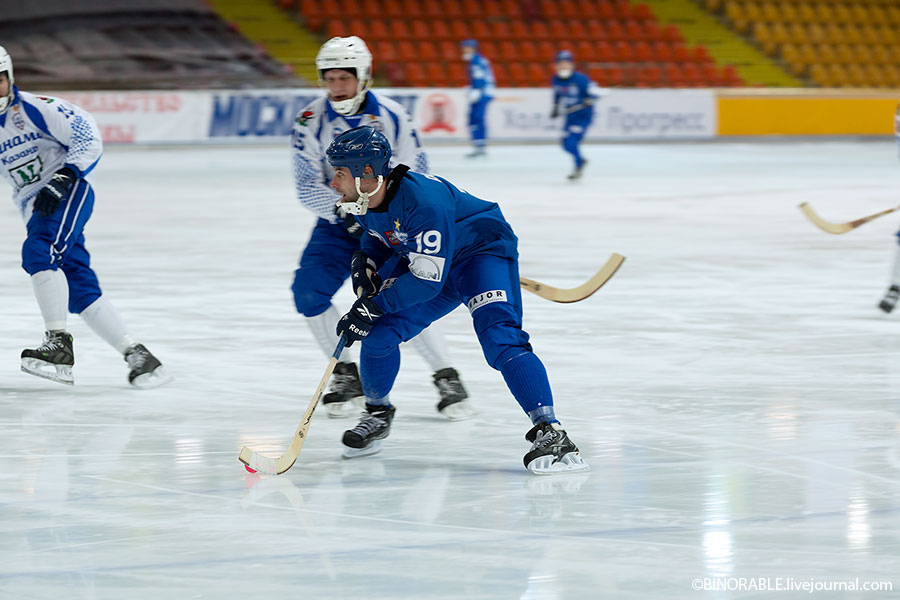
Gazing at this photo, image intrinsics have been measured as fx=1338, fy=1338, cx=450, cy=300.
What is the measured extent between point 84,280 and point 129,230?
5032mm

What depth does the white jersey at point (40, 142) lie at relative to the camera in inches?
194

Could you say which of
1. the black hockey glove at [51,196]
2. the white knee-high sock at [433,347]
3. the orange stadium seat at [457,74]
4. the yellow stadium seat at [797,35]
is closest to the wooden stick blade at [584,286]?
the white knee-high sock at [433,347]

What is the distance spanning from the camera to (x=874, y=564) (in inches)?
112

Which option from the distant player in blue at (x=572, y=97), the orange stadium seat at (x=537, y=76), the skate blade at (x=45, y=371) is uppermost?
the skate blade at (x=45, y=371)

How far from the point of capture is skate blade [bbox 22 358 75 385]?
193 inches

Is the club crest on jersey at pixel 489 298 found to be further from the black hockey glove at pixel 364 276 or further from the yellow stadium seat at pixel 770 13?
the yellow stadium seat at pixel 770 13

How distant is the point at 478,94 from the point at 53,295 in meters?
13.9

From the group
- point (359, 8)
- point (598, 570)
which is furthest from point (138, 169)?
point (598, 570)

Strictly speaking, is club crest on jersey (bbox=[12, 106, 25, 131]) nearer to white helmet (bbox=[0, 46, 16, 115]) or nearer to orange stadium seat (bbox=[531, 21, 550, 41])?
white helmet (bbox=[0, 46, 16, 115])

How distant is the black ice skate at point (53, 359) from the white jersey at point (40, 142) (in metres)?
0.49

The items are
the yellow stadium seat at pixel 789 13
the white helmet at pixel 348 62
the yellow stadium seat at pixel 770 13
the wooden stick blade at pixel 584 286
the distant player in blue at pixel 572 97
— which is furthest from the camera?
the yellow stadium seat at pixel 789 13

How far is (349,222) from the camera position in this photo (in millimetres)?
4508

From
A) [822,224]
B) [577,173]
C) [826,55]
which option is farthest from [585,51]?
[822,224]

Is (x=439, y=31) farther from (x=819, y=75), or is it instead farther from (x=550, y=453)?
(x=550, y=453)
